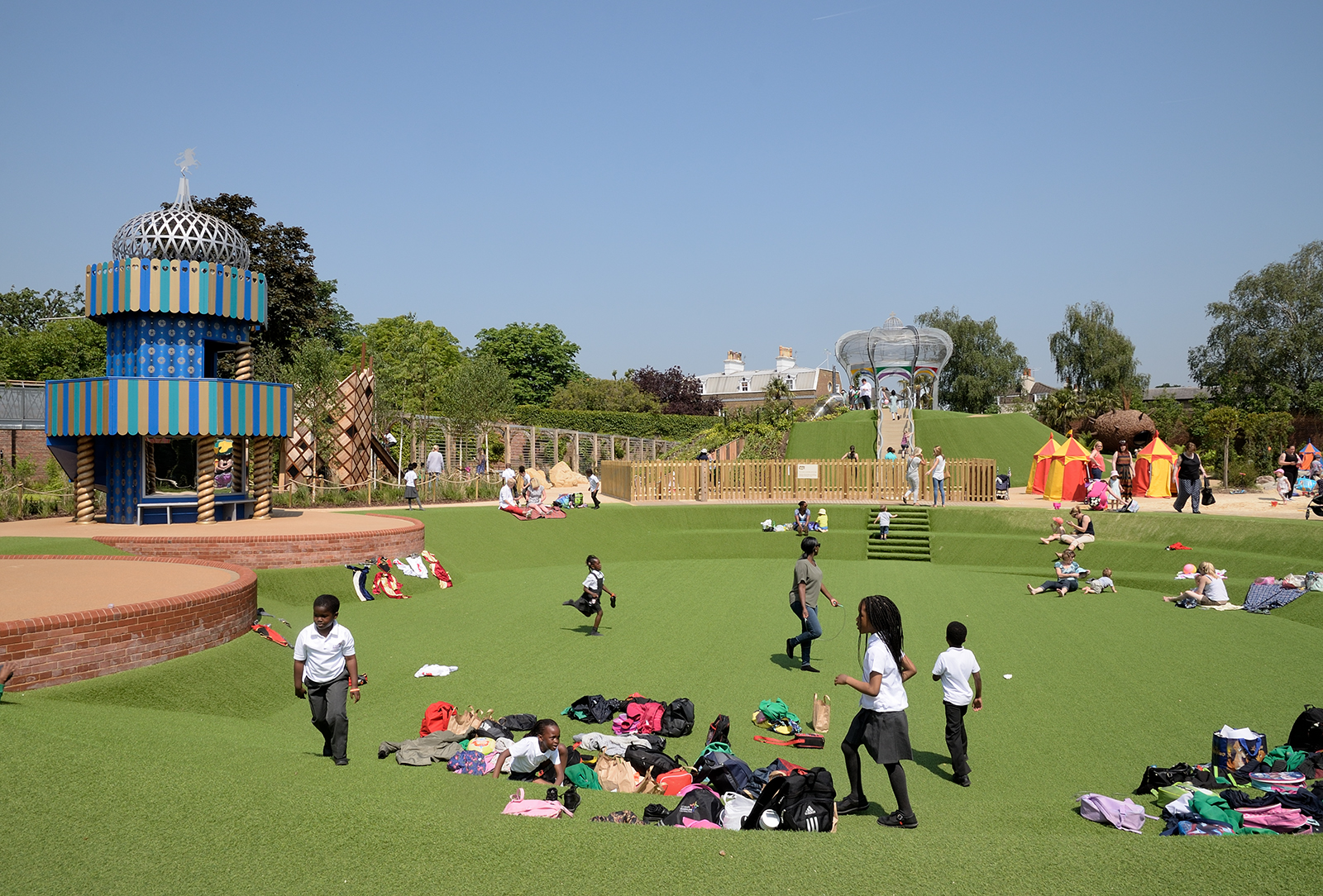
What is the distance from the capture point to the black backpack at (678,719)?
7566 millimetres

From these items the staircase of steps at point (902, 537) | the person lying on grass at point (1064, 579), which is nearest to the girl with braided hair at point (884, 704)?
the person lying on grass at point (1064, 579)

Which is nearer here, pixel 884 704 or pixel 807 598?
pixel 884 704

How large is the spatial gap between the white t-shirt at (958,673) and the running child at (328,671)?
437 centimetres

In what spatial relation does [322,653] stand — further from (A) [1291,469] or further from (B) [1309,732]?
(A) [1291,469]

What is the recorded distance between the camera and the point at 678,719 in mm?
7676

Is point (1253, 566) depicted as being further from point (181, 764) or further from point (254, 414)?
point (254, 414)

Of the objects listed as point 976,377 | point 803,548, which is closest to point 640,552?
point 803,548

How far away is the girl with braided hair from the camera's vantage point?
216 inches

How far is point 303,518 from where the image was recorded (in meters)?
18.4

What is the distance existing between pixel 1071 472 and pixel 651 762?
22.5 m

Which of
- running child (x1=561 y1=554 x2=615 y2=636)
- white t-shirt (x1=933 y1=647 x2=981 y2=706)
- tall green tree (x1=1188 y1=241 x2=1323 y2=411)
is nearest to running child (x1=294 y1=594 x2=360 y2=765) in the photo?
white t-shirt (x1=933 y1=647 x2=981 y2=706)

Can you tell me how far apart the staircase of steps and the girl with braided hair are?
15.8m

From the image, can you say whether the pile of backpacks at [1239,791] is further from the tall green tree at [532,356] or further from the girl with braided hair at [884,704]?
the tall green tree at [532,356]

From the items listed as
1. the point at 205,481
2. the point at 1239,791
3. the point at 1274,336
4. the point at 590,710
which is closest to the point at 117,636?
the point at 590,710
